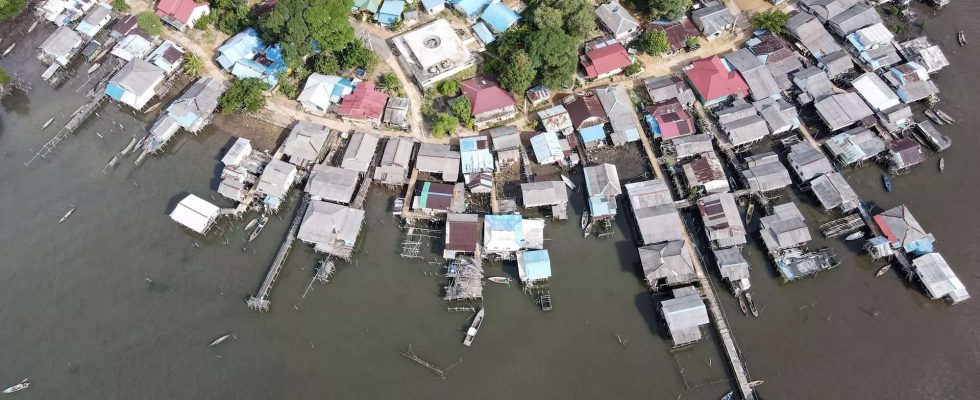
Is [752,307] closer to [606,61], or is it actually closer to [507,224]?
[507,224]

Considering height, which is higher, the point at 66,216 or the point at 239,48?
the point at 239,48

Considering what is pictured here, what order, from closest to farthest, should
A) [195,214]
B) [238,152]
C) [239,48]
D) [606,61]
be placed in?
[195,214] → [238,152] → [606,61] → [239,48]

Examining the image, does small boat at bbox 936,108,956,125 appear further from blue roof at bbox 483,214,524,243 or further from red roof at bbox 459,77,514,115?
blue roof at bbox 483,214,524,243

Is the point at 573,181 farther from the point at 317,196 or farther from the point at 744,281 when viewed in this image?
the point at 317,196

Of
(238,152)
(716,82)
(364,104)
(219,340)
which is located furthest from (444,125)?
(716,82)

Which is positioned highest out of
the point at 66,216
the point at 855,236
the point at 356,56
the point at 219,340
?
the point at 356,56

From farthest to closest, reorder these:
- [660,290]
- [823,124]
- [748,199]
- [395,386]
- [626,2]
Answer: [626,2] < [823,124] < [748,199] < [660,290] < [395,386]

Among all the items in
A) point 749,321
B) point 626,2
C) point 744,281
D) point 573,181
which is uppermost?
point 626,2

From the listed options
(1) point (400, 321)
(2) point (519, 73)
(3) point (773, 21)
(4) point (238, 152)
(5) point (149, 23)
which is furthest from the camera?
(5) point (149, 23)

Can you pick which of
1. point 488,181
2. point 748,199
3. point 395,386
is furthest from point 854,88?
point 395,386
